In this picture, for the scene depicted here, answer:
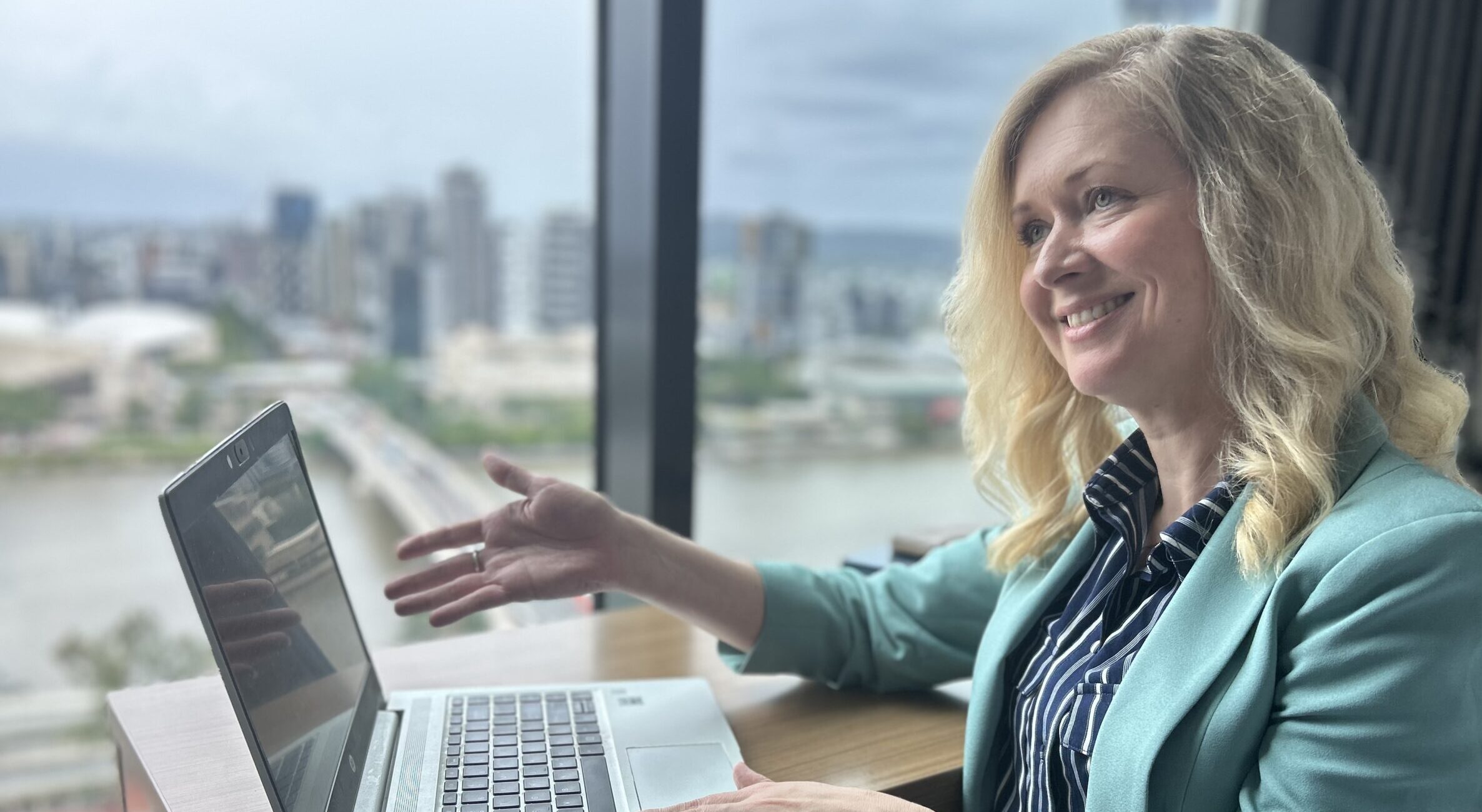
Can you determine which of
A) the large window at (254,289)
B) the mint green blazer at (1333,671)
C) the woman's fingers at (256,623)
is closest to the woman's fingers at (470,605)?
the woman's fingers at (256,623)

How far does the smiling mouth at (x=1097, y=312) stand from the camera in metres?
0.94

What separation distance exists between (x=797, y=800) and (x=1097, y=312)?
0.50m

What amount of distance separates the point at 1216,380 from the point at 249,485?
2.65 feet

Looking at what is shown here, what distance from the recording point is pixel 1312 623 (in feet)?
2.62

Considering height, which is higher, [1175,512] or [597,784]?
[1175,512]

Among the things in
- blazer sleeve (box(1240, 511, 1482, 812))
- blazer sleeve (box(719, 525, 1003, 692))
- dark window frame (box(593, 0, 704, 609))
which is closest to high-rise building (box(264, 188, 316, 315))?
dark window frame (box(593, 0, 704, 609))

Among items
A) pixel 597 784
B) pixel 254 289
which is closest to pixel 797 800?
pixel 597 784

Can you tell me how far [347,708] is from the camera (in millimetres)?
929

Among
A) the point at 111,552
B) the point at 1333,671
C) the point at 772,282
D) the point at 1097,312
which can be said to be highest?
the point at 1097,312

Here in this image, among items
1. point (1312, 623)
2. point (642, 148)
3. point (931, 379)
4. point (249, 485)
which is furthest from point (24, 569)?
point (1312, 623)

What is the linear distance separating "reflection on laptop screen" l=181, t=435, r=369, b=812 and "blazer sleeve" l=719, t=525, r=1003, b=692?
1.45ft

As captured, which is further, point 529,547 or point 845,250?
point 845,250

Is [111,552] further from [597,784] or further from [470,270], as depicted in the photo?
[597,784]

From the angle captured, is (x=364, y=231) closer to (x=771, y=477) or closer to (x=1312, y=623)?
(x=771, y=477)
